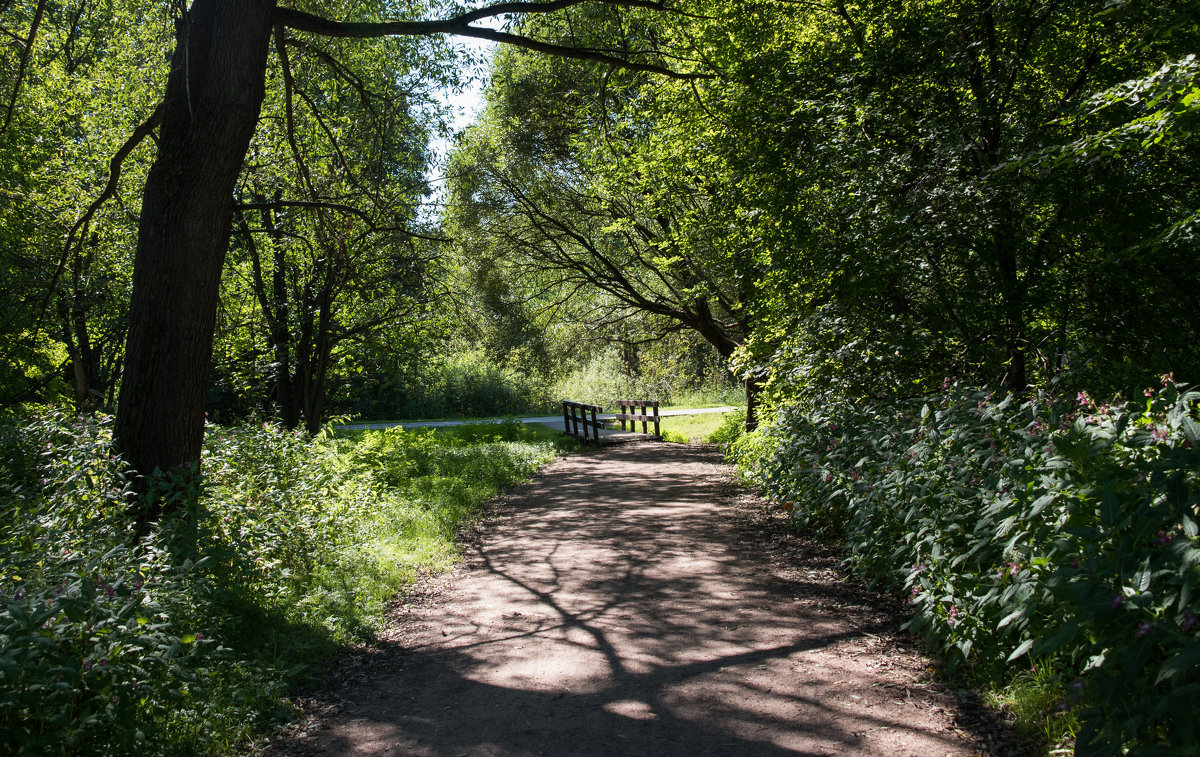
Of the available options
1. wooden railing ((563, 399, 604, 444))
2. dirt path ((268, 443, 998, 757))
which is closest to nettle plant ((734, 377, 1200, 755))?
dirt path ((268, 443, 998, 757))

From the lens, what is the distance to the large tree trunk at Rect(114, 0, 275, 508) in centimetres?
557

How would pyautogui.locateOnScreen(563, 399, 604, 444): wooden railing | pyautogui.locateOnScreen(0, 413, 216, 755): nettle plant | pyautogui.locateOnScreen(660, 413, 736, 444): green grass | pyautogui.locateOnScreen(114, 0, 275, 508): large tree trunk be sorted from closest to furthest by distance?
1. pyautogui.locateOnScreen(0, 413, 216, 755): nettle plant
2. pyautogui.locateOnScreen(114, 0, 275, 508): large tree trunk
3. pyautogui.locateOnScreen(563, 399, 604, 444): wooden railing
4. pyautogui.locateOnScreen(660, 413, 736, 444): green grass

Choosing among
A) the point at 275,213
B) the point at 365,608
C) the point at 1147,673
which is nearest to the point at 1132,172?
the point at 1147,673

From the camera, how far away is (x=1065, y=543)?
3.04 m

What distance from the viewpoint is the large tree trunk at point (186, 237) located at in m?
5.57

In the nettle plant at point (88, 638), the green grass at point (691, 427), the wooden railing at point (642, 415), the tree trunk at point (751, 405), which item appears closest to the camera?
the nettle plant at point (88, 638)

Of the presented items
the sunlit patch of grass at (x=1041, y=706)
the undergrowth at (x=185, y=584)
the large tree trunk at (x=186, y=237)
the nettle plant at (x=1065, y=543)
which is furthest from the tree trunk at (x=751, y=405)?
the sunlit patch of grass at (x=1041, y=706)

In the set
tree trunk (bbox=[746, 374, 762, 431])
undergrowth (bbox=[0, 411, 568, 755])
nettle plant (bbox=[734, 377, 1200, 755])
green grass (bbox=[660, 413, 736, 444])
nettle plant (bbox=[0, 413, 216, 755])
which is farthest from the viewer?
green grass (bbox=[660, 413, 736, 444])

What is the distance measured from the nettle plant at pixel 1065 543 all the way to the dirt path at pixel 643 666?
51 cm

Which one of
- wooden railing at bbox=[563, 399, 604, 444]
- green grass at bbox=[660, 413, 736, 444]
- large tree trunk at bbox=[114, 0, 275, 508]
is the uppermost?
large tree trunk at bbox=[114, 0, 275, 508]

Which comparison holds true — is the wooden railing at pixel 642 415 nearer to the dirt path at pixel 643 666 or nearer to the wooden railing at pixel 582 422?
the wooden railing at pixel 582 422

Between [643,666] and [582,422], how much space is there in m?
15.7

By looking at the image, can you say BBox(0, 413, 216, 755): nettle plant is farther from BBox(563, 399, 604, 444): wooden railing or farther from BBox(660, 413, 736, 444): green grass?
BBox(660, 413, 736, 444): green grass

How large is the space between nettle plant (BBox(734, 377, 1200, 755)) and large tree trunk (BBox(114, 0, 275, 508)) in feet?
16.7
